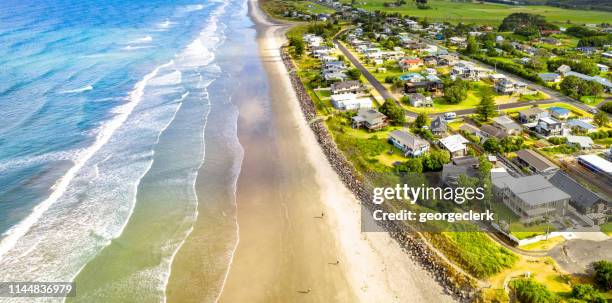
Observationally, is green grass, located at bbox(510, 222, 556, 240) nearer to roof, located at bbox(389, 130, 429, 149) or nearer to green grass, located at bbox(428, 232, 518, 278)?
green grass, located at bbox(428, 232, 518, 278)

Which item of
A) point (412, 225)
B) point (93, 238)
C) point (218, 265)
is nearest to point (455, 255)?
point (412, 225)

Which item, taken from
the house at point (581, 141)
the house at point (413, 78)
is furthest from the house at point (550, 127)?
the house at point (413, 78)

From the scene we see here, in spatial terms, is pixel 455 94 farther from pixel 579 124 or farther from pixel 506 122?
pixel 579 124

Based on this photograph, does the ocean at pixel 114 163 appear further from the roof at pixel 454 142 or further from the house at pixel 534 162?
the house at pixel 534 162

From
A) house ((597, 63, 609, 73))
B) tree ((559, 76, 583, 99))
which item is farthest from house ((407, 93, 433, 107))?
house ((597, 63, 609, 73))

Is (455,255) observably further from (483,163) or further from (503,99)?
(503,99)

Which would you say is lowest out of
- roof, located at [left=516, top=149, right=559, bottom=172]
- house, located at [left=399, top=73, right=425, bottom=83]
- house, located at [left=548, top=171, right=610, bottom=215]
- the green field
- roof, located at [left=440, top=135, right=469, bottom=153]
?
house, located at [left=548, top=171, right=610, bottom=215]

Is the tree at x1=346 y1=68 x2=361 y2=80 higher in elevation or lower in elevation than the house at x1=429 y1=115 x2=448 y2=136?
higher
